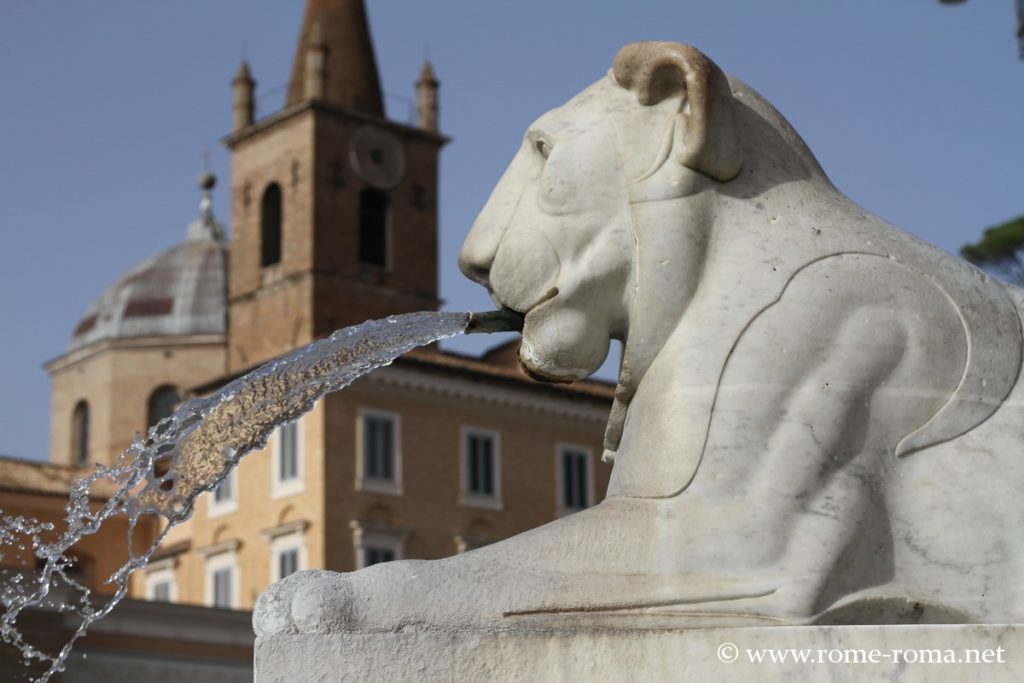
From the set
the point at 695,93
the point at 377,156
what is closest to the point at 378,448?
the point at 377,156

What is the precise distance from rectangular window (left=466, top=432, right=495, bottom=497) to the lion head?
1848 inches

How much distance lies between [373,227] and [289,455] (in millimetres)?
13304

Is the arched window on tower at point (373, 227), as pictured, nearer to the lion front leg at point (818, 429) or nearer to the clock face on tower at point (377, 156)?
the clock face on tower at point (377, 156)

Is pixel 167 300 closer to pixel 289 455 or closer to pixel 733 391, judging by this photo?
pixel 289 455

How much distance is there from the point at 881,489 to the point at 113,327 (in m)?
69.6

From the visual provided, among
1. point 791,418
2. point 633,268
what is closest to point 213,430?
point 633,268

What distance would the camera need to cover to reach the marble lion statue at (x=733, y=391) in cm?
430

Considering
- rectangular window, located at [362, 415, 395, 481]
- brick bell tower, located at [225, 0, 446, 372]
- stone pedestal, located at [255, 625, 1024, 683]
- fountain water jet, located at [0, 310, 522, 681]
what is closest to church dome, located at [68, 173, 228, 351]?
brick bell tower, located at [225, 0, 446, 372]

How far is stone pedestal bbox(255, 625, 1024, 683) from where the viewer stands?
3.84m

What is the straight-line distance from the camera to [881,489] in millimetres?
4434

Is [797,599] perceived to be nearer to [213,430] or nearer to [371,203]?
[213,430]

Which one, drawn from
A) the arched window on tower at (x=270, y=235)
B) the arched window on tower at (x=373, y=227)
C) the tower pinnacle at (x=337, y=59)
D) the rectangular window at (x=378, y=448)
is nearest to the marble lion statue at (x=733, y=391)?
the rectangular window at (x=378, y=448)

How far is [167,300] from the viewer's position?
239 feet

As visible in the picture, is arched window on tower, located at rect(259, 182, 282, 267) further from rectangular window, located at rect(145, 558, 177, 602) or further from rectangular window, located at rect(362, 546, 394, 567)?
rectangular window, located at rect(362, 546, 394, 567)
